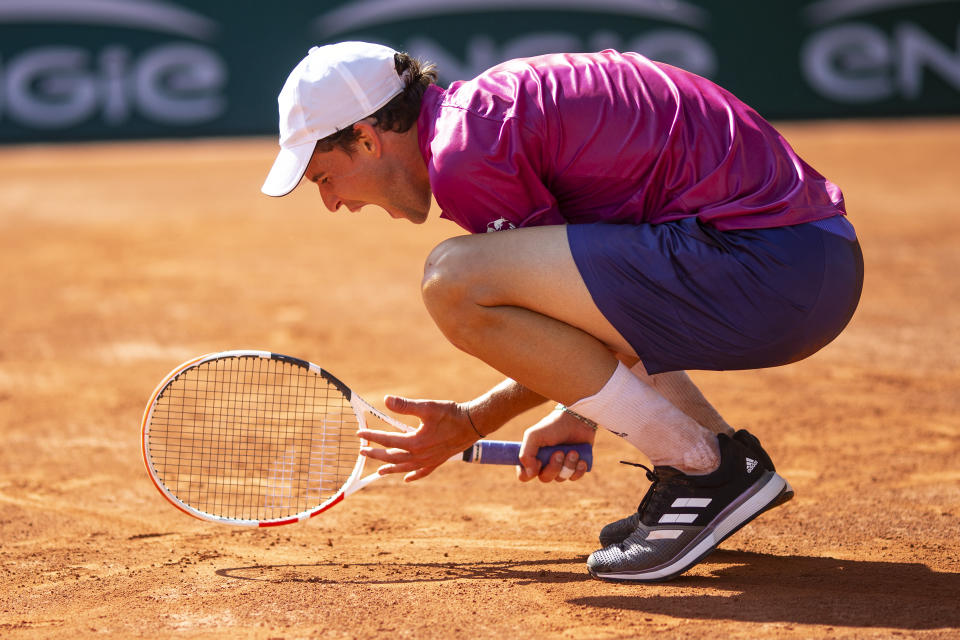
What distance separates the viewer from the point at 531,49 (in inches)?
503

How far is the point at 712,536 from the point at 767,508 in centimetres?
18

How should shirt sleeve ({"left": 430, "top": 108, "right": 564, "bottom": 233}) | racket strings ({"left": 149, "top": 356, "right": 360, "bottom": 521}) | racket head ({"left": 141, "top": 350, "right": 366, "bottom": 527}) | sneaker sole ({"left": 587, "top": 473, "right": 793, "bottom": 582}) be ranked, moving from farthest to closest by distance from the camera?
racket strings ({"left": 149, "top": 356, "right": 360, "bottom": 521}), racket head ({"left": 141, "top": 350, "right": 366, "bottom": 527}), sneaker sole ({"left": 587, "top": 473, "right": 793, "bottom": 582}), shirt sleeve ({"left": 430, "top": 108, "right": 564, "bottom": 233})

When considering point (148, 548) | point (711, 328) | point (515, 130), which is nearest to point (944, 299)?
point (711, 328)

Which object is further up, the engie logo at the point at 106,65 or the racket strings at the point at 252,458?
the racket strings at the point at 252,458

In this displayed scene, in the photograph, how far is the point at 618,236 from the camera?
2.79 metres

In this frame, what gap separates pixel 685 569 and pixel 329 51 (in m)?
1.66

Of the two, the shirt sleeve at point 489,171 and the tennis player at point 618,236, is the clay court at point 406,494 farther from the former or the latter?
the shirt sleeve at point 489,171

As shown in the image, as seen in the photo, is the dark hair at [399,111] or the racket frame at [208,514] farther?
the racket frame at [208,514]

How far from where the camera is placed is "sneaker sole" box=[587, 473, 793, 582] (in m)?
2.88

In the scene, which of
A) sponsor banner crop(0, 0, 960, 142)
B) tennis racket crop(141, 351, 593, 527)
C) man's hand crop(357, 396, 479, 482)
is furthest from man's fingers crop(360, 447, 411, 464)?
sponsor banner crop(0, 0, 960, 142)

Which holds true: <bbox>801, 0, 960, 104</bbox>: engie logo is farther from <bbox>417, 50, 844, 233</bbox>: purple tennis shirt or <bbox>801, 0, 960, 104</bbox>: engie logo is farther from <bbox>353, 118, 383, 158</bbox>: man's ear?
<bbox>353, 118, 383, 158</bbox>: man's ear

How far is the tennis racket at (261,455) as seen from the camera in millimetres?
3123

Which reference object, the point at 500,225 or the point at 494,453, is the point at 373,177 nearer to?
the point at 500,225

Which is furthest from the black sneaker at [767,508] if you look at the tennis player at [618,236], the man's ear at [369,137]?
the man's ear at [369,137]
